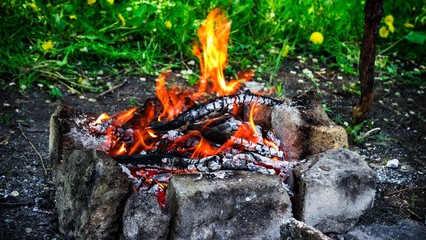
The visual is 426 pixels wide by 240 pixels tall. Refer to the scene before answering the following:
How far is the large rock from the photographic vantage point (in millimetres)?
3381

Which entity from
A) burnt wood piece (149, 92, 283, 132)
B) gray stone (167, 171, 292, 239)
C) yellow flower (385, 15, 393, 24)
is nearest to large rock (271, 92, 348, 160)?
burnt wood piece (149, 92, 283, 132)

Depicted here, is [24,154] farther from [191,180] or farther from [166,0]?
[166,0]

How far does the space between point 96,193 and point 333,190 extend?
3.91ft

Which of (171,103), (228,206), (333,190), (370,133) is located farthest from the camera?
(370,133)

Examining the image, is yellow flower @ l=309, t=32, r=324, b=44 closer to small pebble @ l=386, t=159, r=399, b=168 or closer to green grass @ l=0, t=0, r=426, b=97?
green grass @ l=0, t=0, r=426, b=97

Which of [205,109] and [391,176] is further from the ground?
[205,109]

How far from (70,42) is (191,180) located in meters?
2.75

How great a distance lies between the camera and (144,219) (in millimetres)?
2785

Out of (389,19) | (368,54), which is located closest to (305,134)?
(368,54)

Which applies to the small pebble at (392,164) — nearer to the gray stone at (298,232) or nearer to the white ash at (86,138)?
the gray stone at (298,232)

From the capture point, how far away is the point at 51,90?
478 centimetres

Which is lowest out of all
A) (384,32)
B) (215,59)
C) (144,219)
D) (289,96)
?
(289,96)

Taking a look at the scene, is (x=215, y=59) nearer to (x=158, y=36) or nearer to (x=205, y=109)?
(x=205, y=109)

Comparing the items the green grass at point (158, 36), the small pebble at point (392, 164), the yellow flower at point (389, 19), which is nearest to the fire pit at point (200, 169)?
the small pebble at point (392, 164)
